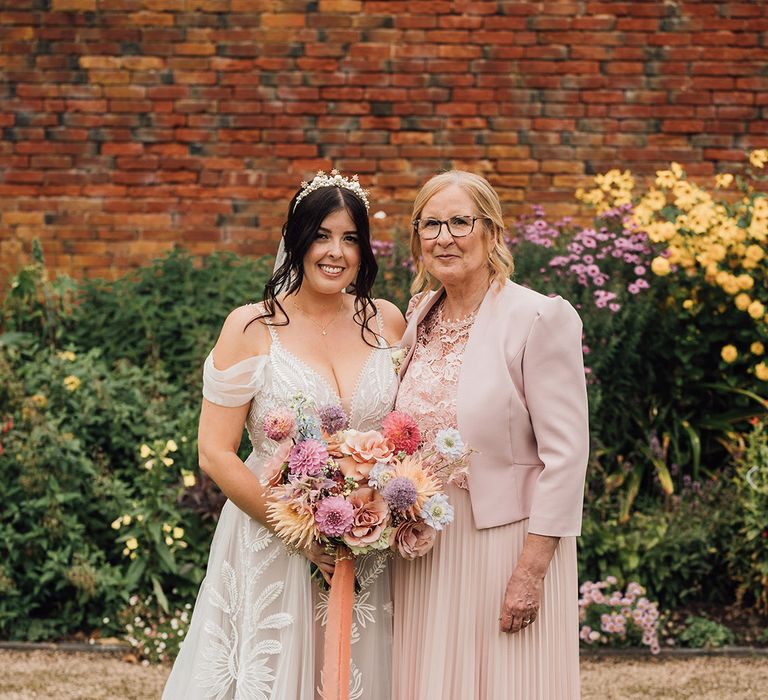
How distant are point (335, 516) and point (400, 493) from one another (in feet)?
0.63

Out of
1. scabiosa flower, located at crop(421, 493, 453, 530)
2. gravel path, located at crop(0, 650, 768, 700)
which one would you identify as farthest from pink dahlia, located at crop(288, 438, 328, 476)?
gravel path, located at crop(0, 650, 768, 700)

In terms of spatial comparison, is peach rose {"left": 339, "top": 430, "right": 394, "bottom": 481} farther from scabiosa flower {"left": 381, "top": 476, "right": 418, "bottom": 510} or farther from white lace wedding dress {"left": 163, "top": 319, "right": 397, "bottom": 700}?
white lace wedding dress {"left": 163, "top": 319, "right": 397, "bottom": 700}

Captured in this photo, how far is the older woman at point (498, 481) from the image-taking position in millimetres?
3000

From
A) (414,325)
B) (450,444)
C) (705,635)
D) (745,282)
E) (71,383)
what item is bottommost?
(705,635)

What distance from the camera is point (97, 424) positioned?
5.95 metres

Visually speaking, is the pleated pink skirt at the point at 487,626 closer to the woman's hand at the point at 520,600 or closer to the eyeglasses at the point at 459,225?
the woman's hand at the point at 520,600

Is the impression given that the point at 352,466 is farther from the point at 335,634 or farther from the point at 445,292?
the point at 445,292

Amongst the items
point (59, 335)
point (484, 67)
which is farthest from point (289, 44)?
point (59, 335)

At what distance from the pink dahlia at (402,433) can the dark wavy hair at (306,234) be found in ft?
2.11

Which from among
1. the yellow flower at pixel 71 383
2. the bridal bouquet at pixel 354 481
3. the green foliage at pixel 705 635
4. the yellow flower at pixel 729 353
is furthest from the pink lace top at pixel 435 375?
the yellow flower at pixel 729 353

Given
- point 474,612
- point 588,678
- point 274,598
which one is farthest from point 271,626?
point 588,678

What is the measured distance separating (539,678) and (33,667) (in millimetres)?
3003

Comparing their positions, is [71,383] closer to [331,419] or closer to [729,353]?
[331,419]

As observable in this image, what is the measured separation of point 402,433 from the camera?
2863 millimetres
